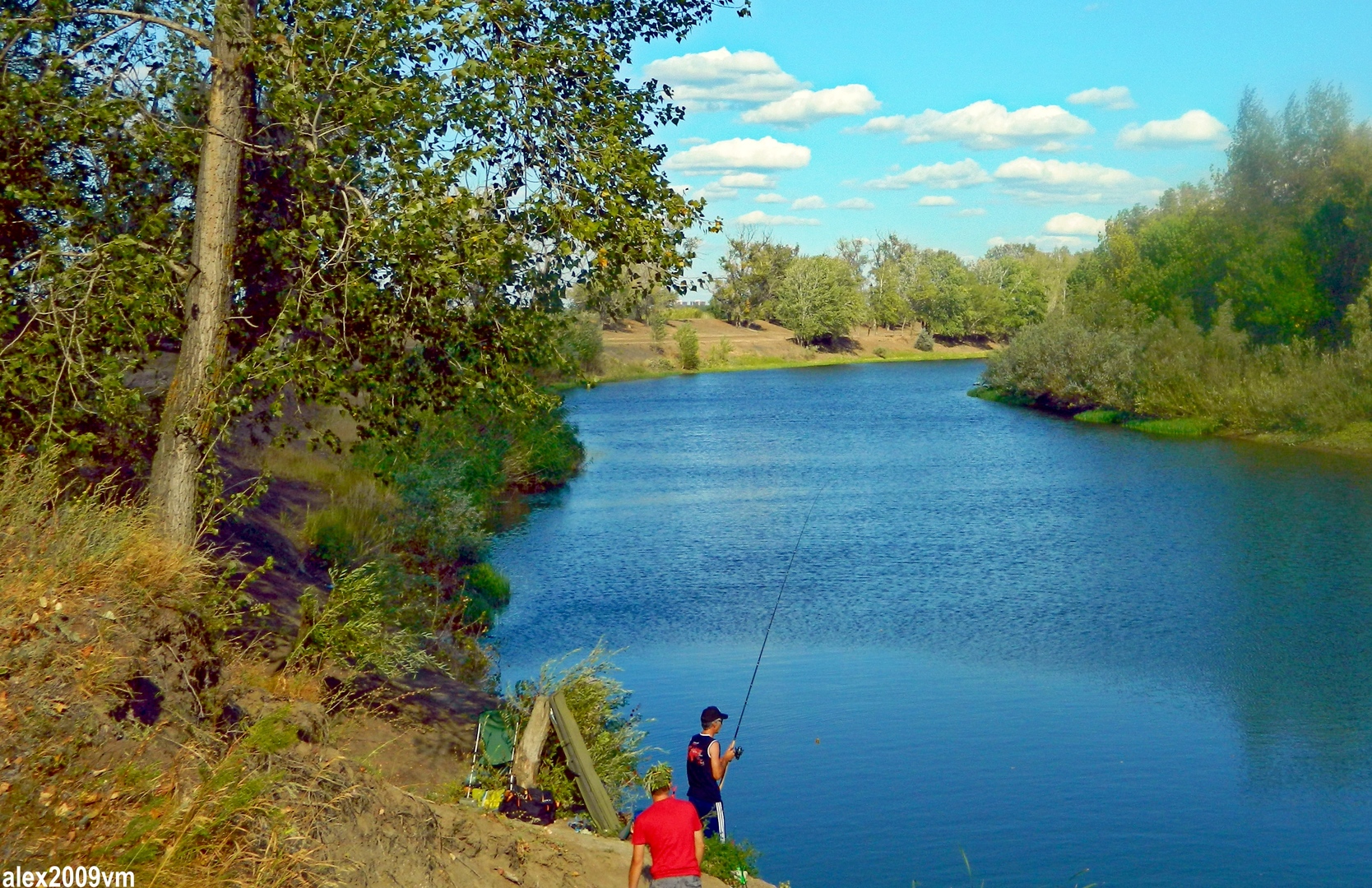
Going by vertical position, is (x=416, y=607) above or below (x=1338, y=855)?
above

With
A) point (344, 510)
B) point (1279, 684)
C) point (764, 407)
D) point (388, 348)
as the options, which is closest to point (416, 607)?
point (344, 510)

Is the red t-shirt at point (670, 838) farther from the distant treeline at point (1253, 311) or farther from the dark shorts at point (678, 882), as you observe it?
the distant treeline at point (1253, 311)

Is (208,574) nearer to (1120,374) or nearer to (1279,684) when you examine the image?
(1279,684)

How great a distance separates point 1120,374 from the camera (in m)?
64.2

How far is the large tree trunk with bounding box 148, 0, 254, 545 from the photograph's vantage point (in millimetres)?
10609

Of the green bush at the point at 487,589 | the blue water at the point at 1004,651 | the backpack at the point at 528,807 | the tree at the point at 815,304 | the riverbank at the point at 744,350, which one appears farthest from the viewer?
the tree at the point at 815,304

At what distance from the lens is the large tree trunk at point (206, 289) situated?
10.6 m

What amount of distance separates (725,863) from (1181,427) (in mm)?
51815

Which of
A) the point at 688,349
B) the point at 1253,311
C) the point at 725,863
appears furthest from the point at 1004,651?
the point at 688,349

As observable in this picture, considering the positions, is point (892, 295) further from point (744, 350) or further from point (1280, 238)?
point (1280, 238)

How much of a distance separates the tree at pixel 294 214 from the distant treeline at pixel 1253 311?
4834 cm

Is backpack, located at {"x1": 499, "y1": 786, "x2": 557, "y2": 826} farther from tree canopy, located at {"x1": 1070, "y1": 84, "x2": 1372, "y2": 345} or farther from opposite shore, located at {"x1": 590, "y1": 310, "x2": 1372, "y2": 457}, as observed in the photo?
opposite shore, located at {"x1": 590, "y1": 310, "x2": 1372, "y2": 457}

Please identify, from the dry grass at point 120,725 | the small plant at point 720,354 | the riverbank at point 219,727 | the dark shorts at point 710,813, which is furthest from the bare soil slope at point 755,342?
the dry grass at point 120,725

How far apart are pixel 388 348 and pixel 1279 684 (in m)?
15.9
